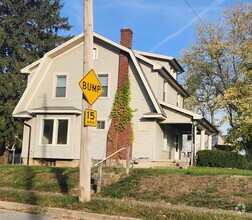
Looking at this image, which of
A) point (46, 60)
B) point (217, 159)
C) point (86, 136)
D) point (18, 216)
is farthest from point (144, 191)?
point (46, 60)

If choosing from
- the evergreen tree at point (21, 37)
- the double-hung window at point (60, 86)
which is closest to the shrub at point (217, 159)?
the double-hung window at point (60, 86)

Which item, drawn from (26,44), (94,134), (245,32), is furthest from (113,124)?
(26,44)

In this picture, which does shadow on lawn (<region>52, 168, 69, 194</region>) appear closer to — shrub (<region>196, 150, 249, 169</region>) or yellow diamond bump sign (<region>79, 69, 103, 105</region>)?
yellow diamond bump sign (<region>79, 69, 103, 105</region>)

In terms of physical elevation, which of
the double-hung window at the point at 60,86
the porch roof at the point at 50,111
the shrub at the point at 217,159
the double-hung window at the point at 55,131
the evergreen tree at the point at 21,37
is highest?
the evergreen tree at the point at 21,37

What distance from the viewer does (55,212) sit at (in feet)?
33.2

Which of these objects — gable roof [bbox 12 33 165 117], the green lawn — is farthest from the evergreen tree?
the green lawn

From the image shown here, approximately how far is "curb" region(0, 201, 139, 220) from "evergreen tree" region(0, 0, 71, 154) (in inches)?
1043

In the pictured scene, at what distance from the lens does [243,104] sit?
2927cm

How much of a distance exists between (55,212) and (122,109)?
12.4 metres

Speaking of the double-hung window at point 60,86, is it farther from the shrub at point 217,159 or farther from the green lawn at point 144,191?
the shrub at point 217,159

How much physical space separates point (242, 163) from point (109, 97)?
346 inches

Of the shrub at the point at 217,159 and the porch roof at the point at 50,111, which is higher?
the porch roof at the point at 50,111

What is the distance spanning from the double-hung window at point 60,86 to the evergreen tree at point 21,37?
1426 cm

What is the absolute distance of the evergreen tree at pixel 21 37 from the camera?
37.9 m
